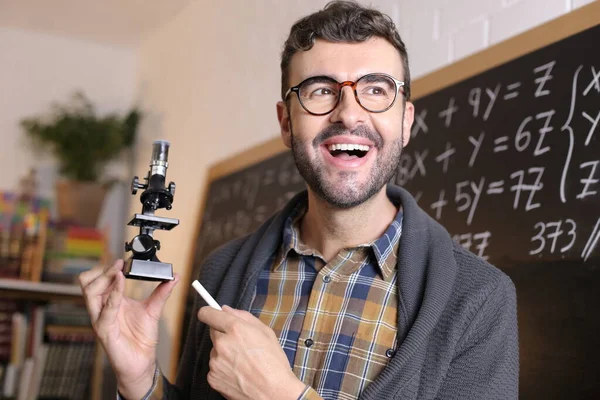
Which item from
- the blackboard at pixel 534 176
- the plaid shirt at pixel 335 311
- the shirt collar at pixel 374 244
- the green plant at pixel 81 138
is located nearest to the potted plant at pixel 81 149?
the green plant at pixel 81 138

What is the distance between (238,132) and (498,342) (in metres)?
2.41

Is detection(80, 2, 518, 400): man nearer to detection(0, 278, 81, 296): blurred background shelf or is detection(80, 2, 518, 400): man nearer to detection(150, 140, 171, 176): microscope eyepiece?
detection(150, 140, 171, 176): microscope eyepiece

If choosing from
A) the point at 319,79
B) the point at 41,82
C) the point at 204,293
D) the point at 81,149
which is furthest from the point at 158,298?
the point at 41,82

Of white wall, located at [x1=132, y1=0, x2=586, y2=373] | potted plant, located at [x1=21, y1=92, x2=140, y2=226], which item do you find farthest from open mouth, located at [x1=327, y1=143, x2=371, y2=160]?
potted plant, located at [x1=21, y1=92, x2=140, y2=226]

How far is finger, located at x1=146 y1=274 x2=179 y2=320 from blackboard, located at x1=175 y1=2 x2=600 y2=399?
0.87 meters

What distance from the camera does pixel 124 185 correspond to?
4.85 m

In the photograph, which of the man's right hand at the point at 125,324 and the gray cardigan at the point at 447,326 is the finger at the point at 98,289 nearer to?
the man's right hand at the point at 125,324

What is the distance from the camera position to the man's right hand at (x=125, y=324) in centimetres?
132

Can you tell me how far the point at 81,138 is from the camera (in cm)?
454

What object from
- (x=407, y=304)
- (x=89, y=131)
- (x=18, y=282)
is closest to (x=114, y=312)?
(x=407, y=304)

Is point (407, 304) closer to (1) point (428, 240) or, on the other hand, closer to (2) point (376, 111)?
(1) point (428, 240)

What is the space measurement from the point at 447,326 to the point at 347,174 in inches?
13.4

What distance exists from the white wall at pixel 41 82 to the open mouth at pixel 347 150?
3.87m

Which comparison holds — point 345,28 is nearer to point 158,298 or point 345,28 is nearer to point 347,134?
point 347,134
